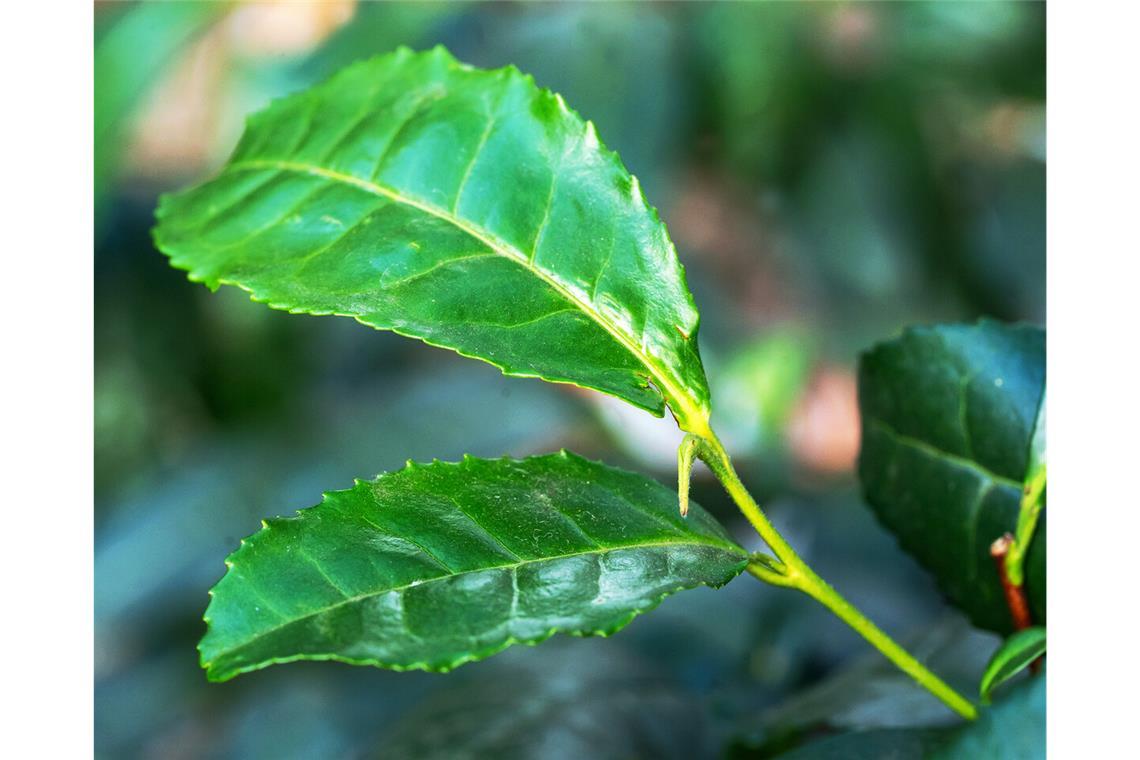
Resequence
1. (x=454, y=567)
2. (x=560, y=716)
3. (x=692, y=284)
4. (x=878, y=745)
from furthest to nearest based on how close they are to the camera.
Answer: (x=692, y=284)
(x=560, y=716)
(x=878, y=745)
(x=454, y=567)

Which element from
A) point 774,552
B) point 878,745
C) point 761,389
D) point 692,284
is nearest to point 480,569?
point 774,552

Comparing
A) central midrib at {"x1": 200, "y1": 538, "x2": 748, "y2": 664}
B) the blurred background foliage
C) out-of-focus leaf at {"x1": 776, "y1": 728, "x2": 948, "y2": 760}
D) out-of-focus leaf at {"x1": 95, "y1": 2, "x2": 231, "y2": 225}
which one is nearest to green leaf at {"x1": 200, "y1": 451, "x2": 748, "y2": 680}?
central midrib at {"x1": 200, "y1": 538, "x2": 748, "y2": 664}

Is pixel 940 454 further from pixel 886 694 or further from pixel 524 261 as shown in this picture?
pixel 524 261

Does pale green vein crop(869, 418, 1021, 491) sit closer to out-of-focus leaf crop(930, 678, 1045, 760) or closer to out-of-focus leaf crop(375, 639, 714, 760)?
out-of-focus leaf crop(930, 678, 1045, 760)

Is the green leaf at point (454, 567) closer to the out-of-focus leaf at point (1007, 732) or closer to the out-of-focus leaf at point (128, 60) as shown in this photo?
the out-of-focus leaf at point (1007, 732)

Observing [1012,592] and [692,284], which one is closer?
[1012,592]
